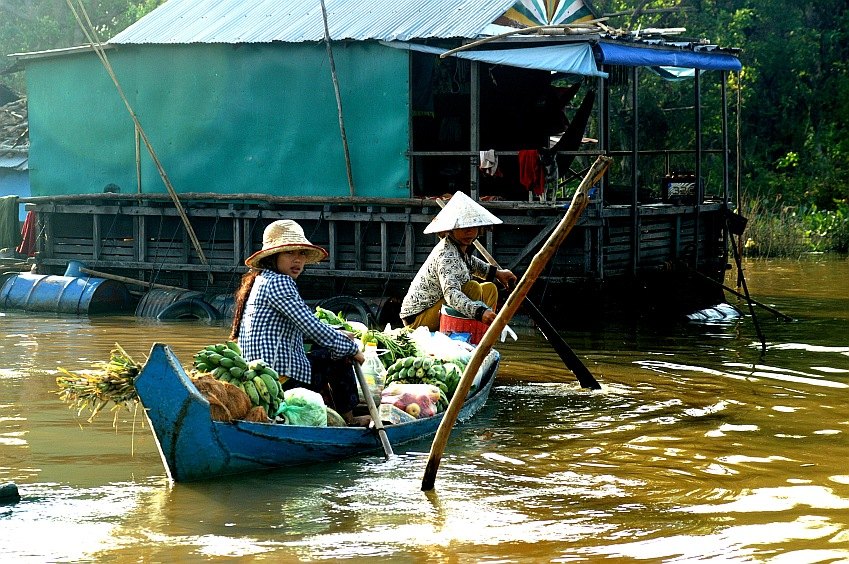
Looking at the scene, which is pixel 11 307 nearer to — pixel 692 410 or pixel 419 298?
pixel 419 298

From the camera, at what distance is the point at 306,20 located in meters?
16.1

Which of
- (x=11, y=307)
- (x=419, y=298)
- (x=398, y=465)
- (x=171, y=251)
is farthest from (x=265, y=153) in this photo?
(x=398, y=465)

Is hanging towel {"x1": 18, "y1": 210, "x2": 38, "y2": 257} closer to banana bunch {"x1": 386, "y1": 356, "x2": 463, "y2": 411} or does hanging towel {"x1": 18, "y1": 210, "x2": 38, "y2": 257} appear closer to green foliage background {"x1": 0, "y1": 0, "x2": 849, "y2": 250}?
banana bunch {"x1": 386, "y1": 356, "x2": 463, "y2": 411}

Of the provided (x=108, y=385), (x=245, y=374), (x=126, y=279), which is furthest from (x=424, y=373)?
(x=126, y=279)

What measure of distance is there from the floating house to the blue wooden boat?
20.2 feet

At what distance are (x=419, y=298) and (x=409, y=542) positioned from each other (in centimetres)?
463

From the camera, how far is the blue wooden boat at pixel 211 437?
7.04 meters

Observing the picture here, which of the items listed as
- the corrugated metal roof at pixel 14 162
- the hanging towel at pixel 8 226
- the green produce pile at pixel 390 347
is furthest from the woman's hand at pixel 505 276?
the corrugated metal roof at pixel 14 162

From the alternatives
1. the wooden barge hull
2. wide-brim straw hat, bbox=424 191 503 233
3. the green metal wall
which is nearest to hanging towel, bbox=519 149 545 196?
the wooden barge hull

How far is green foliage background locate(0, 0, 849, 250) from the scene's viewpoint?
26.8 meters

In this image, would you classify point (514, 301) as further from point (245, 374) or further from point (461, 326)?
point (461, 326)

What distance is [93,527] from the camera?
6.68 meters

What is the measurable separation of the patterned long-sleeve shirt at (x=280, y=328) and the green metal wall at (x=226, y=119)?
7.05 meters

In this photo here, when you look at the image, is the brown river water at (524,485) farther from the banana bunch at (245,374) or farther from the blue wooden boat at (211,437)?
the banana bunch at (245,374)
